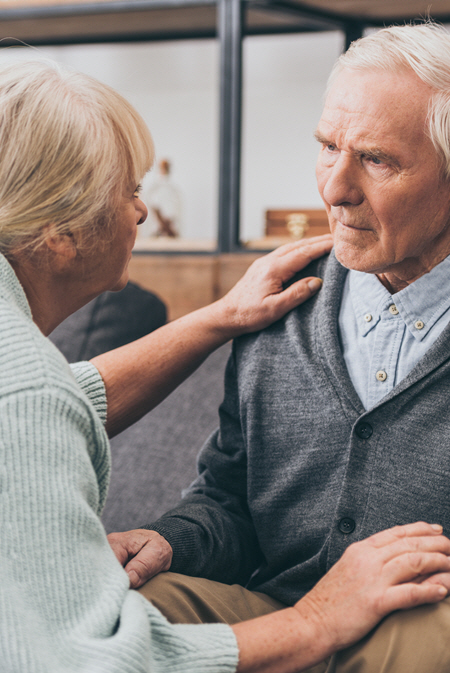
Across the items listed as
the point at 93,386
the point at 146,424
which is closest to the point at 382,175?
the point at 93,386

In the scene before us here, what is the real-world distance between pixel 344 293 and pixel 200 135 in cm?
194

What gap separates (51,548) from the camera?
29.3 inches

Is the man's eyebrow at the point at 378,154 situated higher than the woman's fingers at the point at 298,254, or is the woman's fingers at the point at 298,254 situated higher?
the man's eyebrow at the point at 378,154

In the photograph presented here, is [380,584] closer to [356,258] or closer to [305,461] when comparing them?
[305,461]

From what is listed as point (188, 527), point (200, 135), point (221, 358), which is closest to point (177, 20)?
point (200, 135)

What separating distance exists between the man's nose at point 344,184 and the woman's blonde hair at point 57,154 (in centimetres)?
32

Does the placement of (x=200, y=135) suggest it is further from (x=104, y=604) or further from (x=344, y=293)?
(x=104, y=604)

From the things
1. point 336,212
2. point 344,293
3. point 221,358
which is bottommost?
point 221,358

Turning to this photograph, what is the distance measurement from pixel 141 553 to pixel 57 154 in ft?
1.92

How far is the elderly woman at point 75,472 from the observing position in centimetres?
74

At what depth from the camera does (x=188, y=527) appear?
1151 mm

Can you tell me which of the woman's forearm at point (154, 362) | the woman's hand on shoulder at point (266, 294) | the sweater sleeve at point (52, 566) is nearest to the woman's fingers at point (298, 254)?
the woman's hand on shoulder at point (266, 294)

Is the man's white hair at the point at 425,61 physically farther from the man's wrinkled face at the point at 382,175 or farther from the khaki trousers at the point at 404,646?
the khaki trousers at the point at 404,646

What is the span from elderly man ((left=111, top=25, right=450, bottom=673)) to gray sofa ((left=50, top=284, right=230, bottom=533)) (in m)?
0.37
